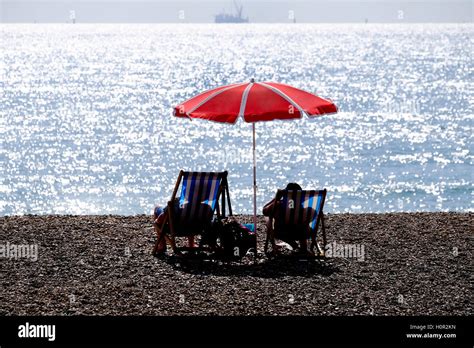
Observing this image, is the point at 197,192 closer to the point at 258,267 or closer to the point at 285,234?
the point at 285,234

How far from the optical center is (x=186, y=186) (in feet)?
34.2

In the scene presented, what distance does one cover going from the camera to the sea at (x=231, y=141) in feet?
124

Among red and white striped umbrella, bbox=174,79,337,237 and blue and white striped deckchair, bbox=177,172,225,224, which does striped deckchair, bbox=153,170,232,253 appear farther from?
red and white striped umbrella, bbox=174,79,337,237

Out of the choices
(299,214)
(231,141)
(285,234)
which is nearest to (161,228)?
(285,234)

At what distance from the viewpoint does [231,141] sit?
54.7 metres

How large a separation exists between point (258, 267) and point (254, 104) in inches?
68.8

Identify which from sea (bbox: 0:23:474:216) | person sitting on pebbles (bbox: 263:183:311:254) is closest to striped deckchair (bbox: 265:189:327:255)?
person sitting on pebbles (bbox: 263:183:311:254)

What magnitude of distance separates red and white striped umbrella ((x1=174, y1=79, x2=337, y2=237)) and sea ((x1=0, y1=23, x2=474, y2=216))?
21.6 m

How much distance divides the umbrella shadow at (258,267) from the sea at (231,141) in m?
21.5

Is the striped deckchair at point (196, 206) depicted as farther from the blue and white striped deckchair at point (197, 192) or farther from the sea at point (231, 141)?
the sea at point (231, 141)

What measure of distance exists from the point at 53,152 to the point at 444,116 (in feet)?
101

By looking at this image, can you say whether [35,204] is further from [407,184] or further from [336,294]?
[336,294]

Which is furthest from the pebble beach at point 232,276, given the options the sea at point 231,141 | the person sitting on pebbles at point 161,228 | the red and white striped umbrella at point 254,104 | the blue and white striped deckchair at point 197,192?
the sea at point 231,141
